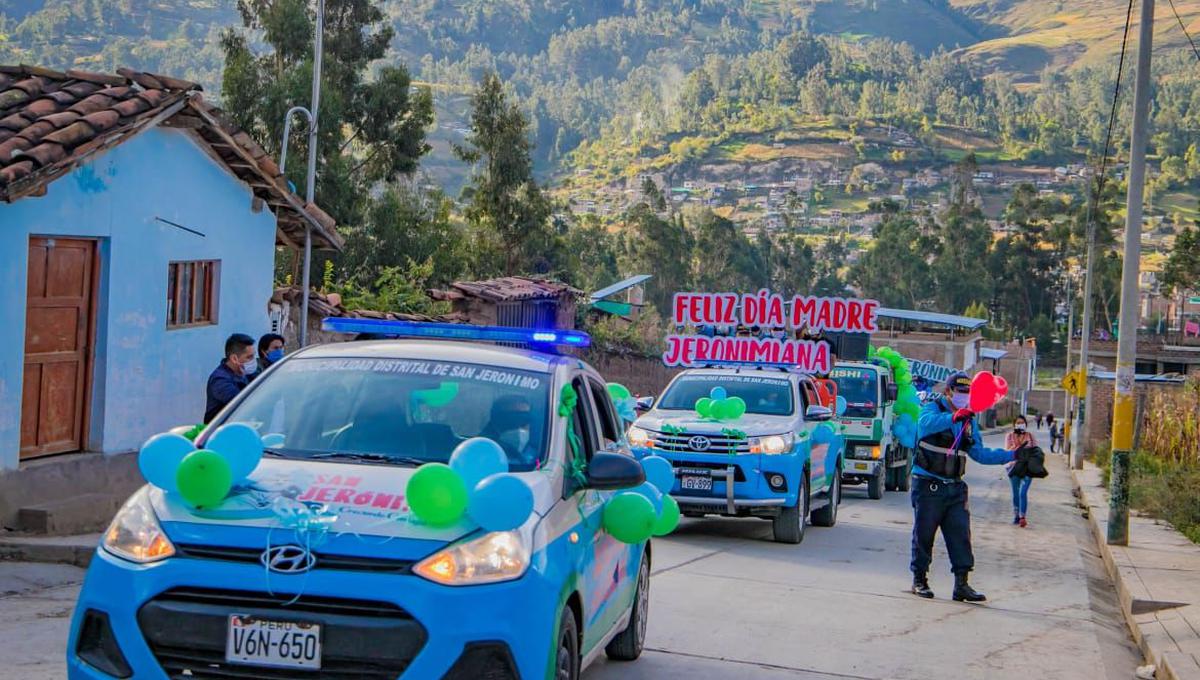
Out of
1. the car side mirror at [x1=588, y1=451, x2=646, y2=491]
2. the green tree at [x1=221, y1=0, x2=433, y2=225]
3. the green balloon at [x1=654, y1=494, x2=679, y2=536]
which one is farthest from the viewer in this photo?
the green tree at [x1=221, y1=0, x2=433, y2=225]

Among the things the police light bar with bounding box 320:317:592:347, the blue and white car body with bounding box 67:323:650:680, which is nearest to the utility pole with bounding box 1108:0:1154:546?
the police light bar with bounding box 320:317:592:347

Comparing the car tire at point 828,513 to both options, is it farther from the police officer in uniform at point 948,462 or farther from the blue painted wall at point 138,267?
the blue painted wall at point 138,267

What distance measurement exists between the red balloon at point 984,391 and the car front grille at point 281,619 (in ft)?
22.6

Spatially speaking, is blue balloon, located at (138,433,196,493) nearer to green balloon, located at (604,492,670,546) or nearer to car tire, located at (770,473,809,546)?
green balloon, located at (604,492,670,546)

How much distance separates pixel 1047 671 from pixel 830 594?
2.71 m

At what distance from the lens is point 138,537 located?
5.54 metres

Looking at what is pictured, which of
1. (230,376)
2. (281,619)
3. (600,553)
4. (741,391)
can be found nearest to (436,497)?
(281,619)

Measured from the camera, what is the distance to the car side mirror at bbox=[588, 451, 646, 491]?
6391mm

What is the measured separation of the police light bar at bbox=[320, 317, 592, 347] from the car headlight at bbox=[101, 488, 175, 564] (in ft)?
6.13

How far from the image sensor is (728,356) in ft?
66.2

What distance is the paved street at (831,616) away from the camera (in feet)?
28.1

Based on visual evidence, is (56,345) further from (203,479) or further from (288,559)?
(288,559)

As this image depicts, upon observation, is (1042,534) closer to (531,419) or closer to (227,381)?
(227,381)

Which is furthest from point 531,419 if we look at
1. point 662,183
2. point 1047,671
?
point 662,183
